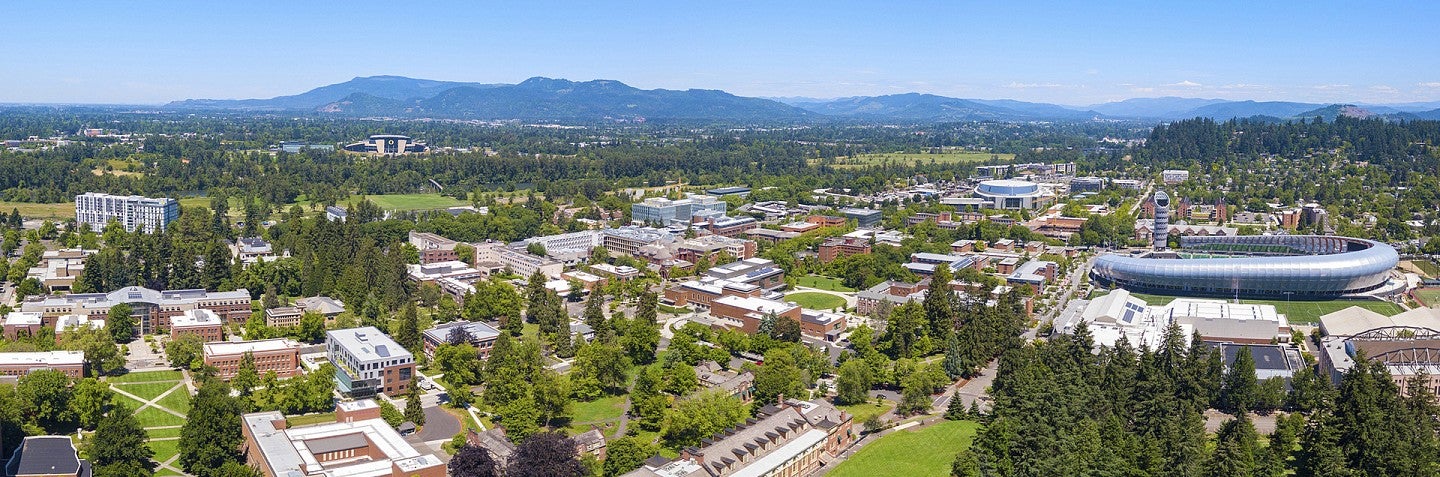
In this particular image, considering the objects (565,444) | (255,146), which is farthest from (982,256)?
(255,146)

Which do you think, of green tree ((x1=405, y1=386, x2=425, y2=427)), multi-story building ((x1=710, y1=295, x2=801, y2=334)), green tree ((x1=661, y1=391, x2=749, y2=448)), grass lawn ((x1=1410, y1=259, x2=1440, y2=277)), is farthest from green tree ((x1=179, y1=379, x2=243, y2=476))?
grass lawn ((x1=1410, y1=259, x2=1440, y2=277))

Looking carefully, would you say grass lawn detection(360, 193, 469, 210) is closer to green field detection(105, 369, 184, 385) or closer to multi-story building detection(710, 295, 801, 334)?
multi-story building detection(710, 295, 801, 334)

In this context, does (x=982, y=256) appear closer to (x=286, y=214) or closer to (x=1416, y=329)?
(x=1416, y=329)

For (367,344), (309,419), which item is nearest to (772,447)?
(309,419)

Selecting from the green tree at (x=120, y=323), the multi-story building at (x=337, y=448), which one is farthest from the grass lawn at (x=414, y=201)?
the multi-story building at (x=337, y=448)

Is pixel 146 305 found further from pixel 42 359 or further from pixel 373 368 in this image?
pixel 373 368

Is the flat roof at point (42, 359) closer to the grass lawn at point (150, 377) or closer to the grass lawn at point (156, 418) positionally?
the grass lawn at point (150, 377)
